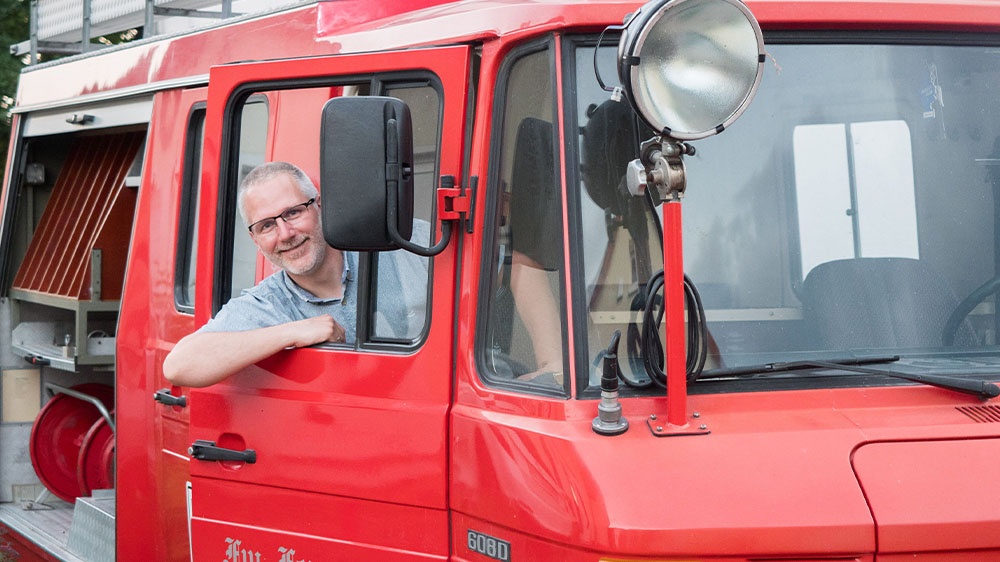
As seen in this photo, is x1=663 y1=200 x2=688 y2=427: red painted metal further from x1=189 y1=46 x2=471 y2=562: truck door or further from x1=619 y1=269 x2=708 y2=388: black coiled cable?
x1=189 y1=46 x2=471 y2=562: truck door

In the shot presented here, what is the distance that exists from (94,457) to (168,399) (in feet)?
6.00

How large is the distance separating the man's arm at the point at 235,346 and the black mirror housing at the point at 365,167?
1.76 ft

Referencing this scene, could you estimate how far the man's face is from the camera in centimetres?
321

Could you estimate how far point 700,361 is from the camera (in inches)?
92.6

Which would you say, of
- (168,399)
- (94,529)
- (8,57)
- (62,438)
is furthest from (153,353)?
(8,57)

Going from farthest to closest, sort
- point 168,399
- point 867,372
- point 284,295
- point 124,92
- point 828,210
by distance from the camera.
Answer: point 124,92 < point 168,399 < point 284,295 < point 828,210 < point 867,372

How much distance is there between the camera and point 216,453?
3.10m

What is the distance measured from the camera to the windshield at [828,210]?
8.07 feet

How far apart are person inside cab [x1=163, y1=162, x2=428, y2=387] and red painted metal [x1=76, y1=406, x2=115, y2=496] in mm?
2525

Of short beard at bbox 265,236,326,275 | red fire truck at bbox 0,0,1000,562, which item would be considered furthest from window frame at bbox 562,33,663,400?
short beard at bbox 265,236,326,275

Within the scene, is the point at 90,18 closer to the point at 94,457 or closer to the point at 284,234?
the point at 94,457

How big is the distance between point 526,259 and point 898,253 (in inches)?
33.7

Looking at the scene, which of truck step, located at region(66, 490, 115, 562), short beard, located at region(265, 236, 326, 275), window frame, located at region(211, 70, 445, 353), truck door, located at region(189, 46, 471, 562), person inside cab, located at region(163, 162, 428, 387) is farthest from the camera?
truck step, located at region(66, 490, 115, 562)

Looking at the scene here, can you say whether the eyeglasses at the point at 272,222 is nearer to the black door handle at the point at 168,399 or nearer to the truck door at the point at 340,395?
the truck door at the point at 340,395
